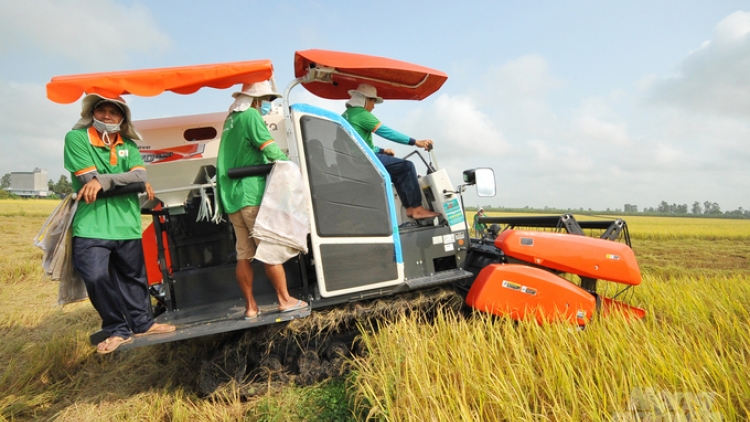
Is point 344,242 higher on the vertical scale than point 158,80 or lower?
lower

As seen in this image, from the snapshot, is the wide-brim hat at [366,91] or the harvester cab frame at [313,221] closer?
the harvester cab frame at [313,221]

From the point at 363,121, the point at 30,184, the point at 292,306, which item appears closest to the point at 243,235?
the point at 292,306

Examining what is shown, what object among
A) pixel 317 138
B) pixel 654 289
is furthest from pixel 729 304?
pixel 317 138

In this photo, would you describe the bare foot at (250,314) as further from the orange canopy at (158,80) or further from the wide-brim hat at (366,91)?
the wide-brim hat at (366,91)

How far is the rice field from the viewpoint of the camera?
2141 millimetres

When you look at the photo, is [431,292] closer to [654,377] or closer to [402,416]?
[402,416]

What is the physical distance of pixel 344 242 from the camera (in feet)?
9.96

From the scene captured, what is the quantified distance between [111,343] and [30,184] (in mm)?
56980

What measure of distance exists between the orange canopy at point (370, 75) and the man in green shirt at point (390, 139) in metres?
0.19

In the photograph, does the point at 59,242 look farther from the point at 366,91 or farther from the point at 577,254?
the point at 577,254

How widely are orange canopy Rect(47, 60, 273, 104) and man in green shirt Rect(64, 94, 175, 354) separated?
9cm

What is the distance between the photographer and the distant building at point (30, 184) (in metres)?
44.7

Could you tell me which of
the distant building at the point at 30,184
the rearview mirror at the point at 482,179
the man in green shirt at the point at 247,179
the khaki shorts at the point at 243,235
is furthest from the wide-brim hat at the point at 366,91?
the distant building at the point at 30,184

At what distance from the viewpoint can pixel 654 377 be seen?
7.57 ft
